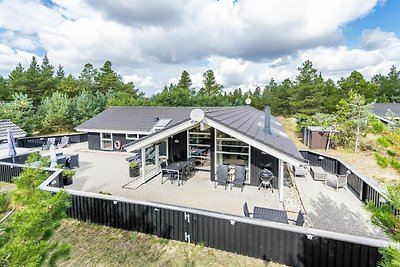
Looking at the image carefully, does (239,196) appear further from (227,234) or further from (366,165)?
(366,165)

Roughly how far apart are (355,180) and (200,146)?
7.51 metres

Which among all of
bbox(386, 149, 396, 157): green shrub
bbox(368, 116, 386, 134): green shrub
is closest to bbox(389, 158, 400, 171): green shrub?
bbox(386, 149, 396, 157): green shrub

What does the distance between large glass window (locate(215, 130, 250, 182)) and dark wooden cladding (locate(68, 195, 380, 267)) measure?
5.22 meters

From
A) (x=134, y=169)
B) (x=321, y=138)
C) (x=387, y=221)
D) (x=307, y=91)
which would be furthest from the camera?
(x=307, y=91)

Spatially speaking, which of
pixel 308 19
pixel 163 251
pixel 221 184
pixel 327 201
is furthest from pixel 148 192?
pixel 308 19

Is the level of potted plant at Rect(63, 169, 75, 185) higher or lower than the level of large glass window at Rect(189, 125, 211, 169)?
lower

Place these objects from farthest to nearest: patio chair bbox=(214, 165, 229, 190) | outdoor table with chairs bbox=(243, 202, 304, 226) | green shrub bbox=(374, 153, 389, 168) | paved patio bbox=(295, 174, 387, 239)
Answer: patio chair bbox=(214, 165, 229, 190) < paved patio bbox=(295, 174, 387, 239) < outdoor table with chairs bbox=(243, 202, 304, 226) < green shrub bbox=(374, 153, 389, 168)

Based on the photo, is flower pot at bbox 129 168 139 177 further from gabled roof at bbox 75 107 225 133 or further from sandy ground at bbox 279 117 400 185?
sandy ground at bbox 279 117 400 185

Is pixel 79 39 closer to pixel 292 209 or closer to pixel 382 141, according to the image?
pixel 292 209

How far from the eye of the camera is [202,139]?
1316 cm

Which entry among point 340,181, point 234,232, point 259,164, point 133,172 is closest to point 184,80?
point 133,172

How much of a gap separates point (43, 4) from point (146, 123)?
9.79 meters

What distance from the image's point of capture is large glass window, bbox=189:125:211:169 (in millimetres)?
13043

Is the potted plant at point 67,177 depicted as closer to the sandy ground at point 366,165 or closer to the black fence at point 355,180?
the black fence at point 355,180
